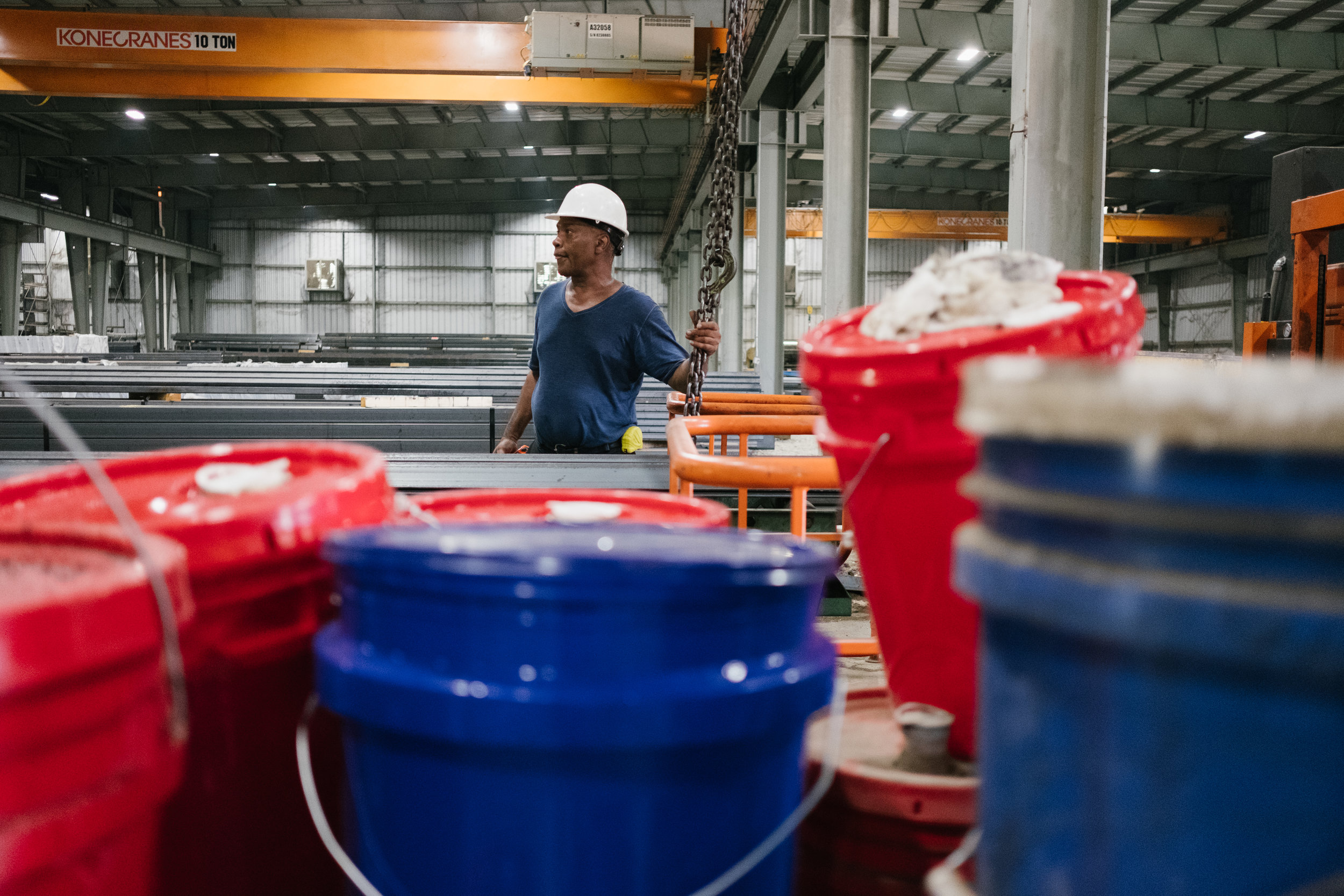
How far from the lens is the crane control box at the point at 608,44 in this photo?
9.48 metres

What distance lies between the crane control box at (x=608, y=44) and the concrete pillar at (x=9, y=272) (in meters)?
12.7

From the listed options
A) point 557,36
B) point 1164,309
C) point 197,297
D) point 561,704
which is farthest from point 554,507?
point 197,297

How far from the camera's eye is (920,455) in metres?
1.21

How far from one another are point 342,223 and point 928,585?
90.8 ft

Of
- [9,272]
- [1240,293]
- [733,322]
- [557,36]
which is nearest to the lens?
[557,36]

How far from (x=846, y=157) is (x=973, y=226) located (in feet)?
48.7

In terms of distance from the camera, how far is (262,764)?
106 cm

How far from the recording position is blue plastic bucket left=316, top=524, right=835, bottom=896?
81 cm

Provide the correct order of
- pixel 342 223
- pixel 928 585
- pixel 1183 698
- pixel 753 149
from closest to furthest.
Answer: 1. pixel 1183 698
2. pixel 928 585
3. pixel 753 149
4. pixel 342 223

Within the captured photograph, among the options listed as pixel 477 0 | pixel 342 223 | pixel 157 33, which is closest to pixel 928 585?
pixel 157 33

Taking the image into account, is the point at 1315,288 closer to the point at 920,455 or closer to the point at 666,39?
the point at 666,39

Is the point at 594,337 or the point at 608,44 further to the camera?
the point at 608,44

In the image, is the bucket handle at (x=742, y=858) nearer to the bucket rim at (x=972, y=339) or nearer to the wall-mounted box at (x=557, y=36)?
the bucket rim at (x=972, y=339)

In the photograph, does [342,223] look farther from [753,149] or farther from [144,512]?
[144,512]
